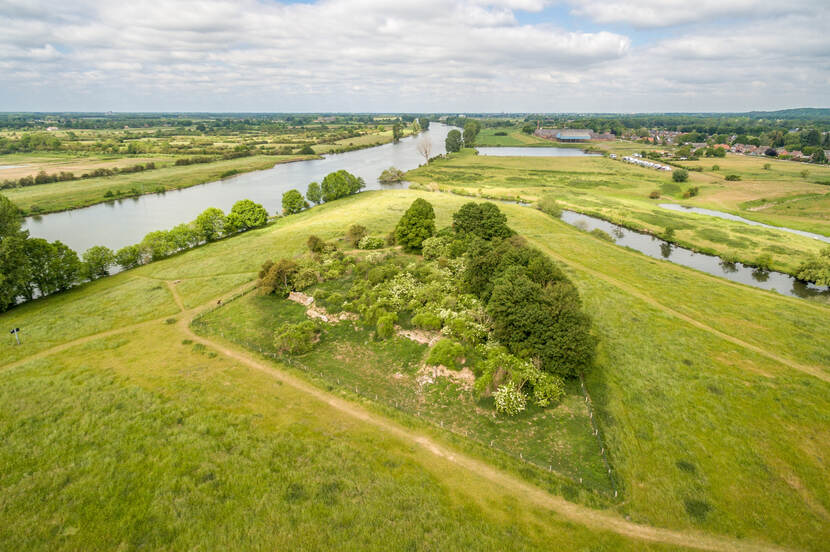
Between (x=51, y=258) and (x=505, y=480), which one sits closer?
(x=505, y=480)

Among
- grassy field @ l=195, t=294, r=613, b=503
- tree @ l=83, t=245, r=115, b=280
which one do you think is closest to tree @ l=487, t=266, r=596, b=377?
grassy field @ l=195, t=294, r=613, b=503

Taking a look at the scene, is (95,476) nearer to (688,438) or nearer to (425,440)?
(425,440)

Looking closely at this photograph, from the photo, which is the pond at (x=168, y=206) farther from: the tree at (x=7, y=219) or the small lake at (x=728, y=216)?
the small lake at (x=728, y=216)

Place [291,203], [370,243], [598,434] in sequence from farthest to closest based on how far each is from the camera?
[291,203] → [370,243] → [598,434]

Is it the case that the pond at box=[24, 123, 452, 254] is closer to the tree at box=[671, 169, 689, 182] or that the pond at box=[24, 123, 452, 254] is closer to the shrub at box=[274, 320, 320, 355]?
the shrub at box=[274, 320, 320, 355]

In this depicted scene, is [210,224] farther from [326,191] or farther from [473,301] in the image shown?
[473,301]

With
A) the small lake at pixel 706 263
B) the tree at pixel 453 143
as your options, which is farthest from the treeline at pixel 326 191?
the tree at pixel 453 143

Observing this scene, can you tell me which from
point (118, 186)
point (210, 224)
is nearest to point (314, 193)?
point (210, 224)
